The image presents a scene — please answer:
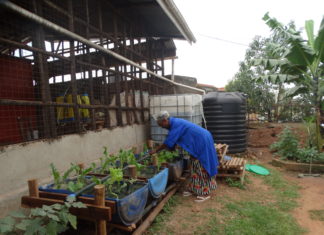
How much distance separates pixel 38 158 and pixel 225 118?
594 cm

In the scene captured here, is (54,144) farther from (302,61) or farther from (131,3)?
(302,61)

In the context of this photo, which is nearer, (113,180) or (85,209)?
(85,209)

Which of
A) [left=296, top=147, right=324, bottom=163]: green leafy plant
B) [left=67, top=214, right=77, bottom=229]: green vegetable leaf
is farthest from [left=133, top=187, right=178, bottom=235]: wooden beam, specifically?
[left=296, top=147, right=324, bottom=163]: green leafy plant

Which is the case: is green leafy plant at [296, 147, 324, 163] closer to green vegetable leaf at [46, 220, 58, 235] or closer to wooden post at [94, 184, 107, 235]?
wooden post at [94, 184, 107, 235]

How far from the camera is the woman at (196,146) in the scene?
13.6ft

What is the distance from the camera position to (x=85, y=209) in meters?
2.33

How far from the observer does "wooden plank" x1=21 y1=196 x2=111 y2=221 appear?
223 centimetres

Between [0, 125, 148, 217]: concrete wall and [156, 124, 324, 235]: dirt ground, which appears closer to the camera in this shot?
[0, 125, 148, 217]: concrete wall

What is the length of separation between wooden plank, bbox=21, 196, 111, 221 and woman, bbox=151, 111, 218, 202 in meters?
1.94

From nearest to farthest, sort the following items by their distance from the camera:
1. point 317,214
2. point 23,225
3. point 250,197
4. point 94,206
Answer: point 23,225 → point 94,206 → point 317,214 → point 250,197

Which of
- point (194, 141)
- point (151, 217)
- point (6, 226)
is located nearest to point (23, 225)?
point (6, 226)

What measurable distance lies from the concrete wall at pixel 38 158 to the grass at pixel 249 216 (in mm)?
1646

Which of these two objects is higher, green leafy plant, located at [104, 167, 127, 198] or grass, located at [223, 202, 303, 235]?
green leafy plant, located at [104, 167, 127, 198]

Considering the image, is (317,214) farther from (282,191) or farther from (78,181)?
(78,181)
